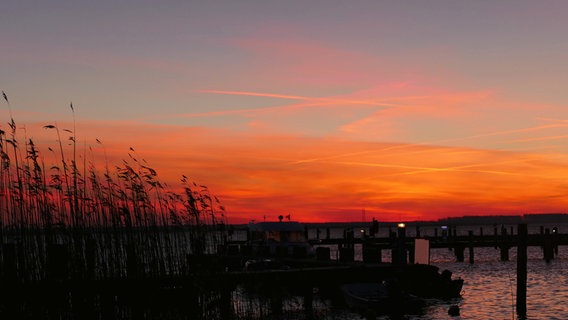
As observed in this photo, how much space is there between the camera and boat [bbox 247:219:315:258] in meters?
41.5

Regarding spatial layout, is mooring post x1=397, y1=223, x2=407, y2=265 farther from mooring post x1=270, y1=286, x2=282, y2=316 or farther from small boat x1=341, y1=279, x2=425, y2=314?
small boat x1=341, y1=279, x2=425, y2=314

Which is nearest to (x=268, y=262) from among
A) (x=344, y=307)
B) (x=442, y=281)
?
(x=344, y=307)

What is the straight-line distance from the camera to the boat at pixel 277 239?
136 feet

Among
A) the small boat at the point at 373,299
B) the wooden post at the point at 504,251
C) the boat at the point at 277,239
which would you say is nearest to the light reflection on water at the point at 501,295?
the small boat at the point at 373,299

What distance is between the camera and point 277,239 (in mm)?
42594

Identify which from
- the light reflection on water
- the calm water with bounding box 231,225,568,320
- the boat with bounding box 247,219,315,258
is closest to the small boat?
the calm water with bounding box 231,225,568,320

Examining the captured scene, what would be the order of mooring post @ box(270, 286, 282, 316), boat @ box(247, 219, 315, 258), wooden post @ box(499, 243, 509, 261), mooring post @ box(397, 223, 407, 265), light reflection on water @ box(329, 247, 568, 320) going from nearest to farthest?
mooring post @ box(270, 286, 282, 316), mooring post @ box(397, 223, 407, 265), light reflection on water @ box(329, 247, 568, 320), boat @ box(247, 219, 315, 258), wooden post @ box(499, 243, 509, 261)

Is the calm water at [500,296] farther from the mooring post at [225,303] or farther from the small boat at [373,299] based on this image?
the mooring post at [225,303]

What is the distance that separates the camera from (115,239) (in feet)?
52.6

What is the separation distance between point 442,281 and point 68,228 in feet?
73.6

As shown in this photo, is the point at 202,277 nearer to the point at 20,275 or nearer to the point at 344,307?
the point at 20,275

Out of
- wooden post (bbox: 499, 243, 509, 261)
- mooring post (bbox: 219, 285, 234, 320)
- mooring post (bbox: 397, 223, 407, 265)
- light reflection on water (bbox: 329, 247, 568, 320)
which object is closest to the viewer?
mooring post (bbox: 219, 285, 234, 320)

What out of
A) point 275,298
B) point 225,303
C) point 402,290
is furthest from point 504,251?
point 225,303

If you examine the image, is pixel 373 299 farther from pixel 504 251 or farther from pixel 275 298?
pixel 504 251
